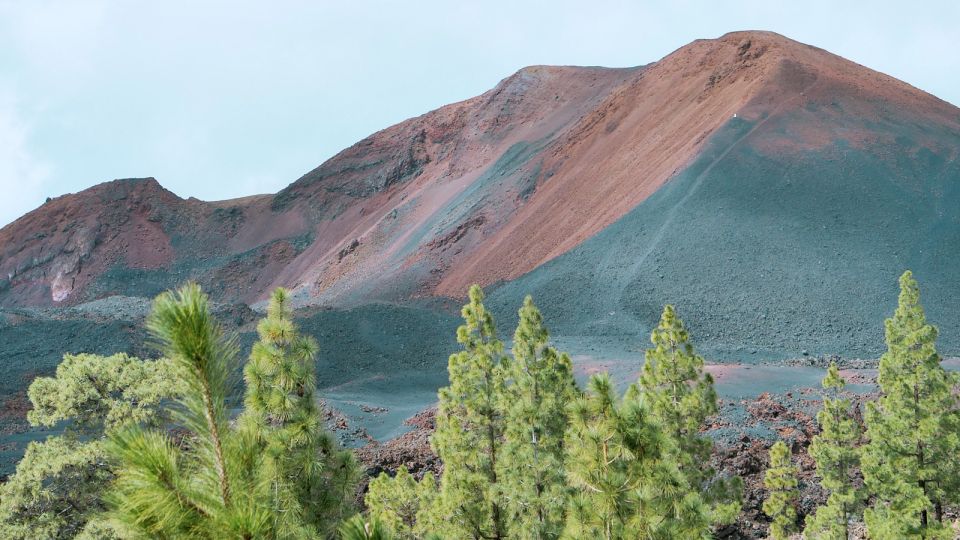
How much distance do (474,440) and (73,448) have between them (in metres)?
6.21

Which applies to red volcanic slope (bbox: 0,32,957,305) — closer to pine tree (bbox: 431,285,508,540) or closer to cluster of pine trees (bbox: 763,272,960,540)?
cluster of pine trees (bbox: 763,272,960,540)

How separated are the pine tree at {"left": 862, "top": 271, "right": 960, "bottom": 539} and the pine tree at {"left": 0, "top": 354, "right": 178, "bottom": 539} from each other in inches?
482

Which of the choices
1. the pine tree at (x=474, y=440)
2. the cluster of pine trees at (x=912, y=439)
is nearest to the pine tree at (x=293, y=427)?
the pine tree at (x=474, y=440)

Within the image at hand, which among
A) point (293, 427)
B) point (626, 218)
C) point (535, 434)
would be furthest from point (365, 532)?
point (626, 218)

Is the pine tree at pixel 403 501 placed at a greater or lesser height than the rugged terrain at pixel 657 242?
lesser

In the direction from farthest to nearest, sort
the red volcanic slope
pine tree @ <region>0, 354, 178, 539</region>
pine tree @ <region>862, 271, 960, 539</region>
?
1. the red volcanic slope
2. pine tree @ <region>862, 271, 960, 539</region>
3. pine tree @ <region>0, 354, 178, 539</region>

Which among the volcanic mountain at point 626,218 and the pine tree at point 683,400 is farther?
the volcanic mountain at point 626,218

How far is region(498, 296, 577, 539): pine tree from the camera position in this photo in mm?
12883

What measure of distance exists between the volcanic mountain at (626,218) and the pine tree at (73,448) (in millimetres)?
26120

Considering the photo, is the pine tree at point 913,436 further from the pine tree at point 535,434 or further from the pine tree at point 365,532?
the pine tree at point 365,532

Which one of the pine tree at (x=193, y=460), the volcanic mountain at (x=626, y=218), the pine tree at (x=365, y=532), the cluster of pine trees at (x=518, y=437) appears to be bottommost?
the cluster of pine trees at (x=518, y=437)

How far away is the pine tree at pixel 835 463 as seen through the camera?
1647 cm

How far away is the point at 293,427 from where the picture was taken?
7871 millimetres

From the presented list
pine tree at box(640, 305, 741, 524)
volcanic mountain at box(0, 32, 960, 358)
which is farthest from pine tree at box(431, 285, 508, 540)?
volcanic mountain at box(0, 32, 960, 358)
